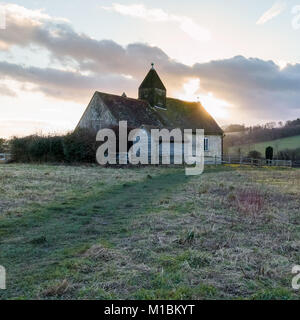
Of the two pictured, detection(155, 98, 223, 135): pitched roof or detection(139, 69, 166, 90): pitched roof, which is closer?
detection(155, 98, 223, 135): pitched roof

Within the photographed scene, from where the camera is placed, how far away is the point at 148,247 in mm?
6078

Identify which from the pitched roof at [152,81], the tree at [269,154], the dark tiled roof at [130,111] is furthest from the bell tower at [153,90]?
the tree at [269,154]

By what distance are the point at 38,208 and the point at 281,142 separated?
192 feet

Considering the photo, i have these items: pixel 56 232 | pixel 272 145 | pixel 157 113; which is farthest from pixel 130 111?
pixel 272 145

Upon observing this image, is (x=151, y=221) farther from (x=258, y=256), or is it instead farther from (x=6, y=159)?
(x=6, y=159)

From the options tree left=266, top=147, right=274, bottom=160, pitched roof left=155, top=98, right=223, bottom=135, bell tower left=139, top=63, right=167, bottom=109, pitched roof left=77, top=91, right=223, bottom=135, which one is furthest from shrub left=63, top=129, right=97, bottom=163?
tree left=266, top=147, right=274, bottom=160

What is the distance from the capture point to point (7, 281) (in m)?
4.66

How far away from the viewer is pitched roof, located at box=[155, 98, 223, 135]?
1567 inches

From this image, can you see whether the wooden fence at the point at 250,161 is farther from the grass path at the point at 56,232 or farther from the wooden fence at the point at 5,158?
the grass path at the point at 56,232

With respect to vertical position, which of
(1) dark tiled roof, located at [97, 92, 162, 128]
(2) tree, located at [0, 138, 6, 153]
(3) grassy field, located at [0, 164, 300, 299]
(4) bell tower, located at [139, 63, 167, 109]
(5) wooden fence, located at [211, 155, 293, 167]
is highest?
(4) bell tower, located at [139, 63, 167, 109]

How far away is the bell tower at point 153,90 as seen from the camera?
40125mm

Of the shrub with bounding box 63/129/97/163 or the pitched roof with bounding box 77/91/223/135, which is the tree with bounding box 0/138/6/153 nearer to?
the pitched roof with bounding box 77/91/223/135

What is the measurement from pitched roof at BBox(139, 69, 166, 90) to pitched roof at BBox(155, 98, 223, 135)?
2944 mm

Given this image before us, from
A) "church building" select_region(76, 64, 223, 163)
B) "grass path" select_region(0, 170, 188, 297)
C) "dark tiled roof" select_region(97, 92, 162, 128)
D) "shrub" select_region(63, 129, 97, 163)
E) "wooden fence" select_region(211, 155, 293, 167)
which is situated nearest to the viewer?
"grass path" select_region(0, 170, 188, 297)
